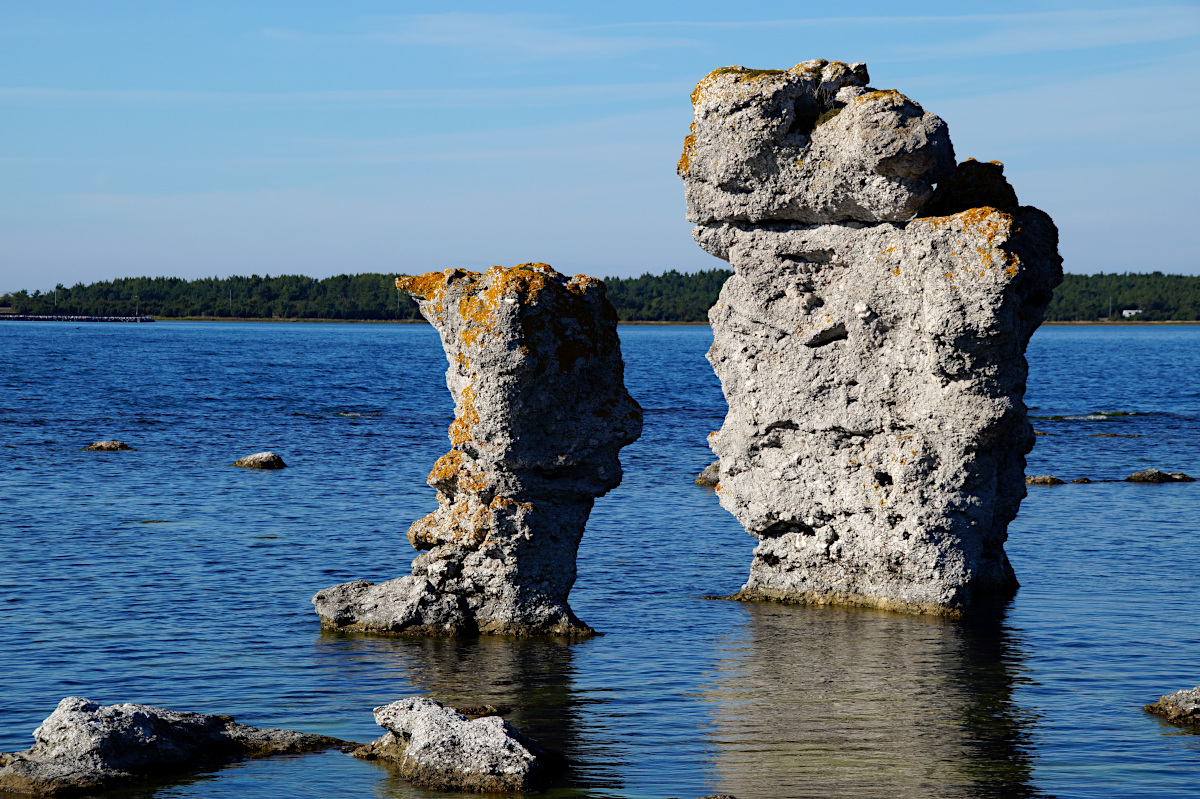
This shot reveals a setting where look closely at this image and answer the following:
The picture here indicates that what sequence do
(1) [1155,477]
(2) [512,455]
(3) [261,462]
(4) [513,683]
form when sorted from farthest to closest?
(3) [261,462], (1) [1155,477], (2) [512,455], (4) [513,683]

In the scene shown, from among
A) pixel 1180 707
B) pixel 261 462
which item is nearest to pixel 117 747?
pixel 1180 707

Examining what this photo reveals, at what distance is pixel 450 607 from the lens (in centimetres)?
1767

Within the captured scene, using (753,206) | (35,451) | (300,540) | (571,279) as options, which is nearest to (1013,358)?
(753,206)

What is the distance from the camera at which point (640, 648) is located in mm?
17203

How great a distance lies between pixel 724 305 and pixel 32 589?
11.9 metres

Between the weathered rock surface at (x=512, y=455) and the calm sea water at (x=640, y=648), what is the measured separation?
1.96 feet

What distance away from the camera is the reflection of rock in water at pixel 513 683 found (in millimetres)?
12570

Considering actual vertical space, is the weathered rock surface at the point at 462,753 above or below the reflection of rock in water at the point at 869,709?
above

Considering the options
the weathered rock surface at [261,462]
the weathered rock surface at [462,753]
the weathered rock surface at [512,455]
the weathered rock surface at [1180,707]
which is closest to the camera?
the weathered rock surface at [462,753]

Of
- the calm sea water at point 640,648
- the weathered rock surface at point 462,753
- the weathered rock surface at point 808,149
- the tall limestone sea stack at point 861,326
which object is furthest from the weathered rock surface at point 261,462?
the weathered rock surface at point 462,753

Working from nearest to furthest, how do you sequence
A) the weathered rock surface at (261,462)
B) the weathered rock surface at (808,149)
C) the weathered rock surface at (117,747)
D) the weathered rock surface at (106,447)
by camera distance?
the weathered rock surface at (117,747)
the weathered rock surface at (808,149)
the weathered rock surface at (261,462)
the weathered rock surface at (106,447)

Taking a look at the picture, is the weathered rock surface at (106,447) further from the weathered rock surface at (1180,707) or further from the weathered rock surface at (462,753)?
Result: the weathered rock surface at (1180,707)

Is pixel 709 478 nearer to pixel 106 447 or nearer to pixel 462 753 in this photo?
pixel 106 447

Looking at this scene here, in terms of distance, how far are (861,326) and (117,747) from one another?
38.4ft
